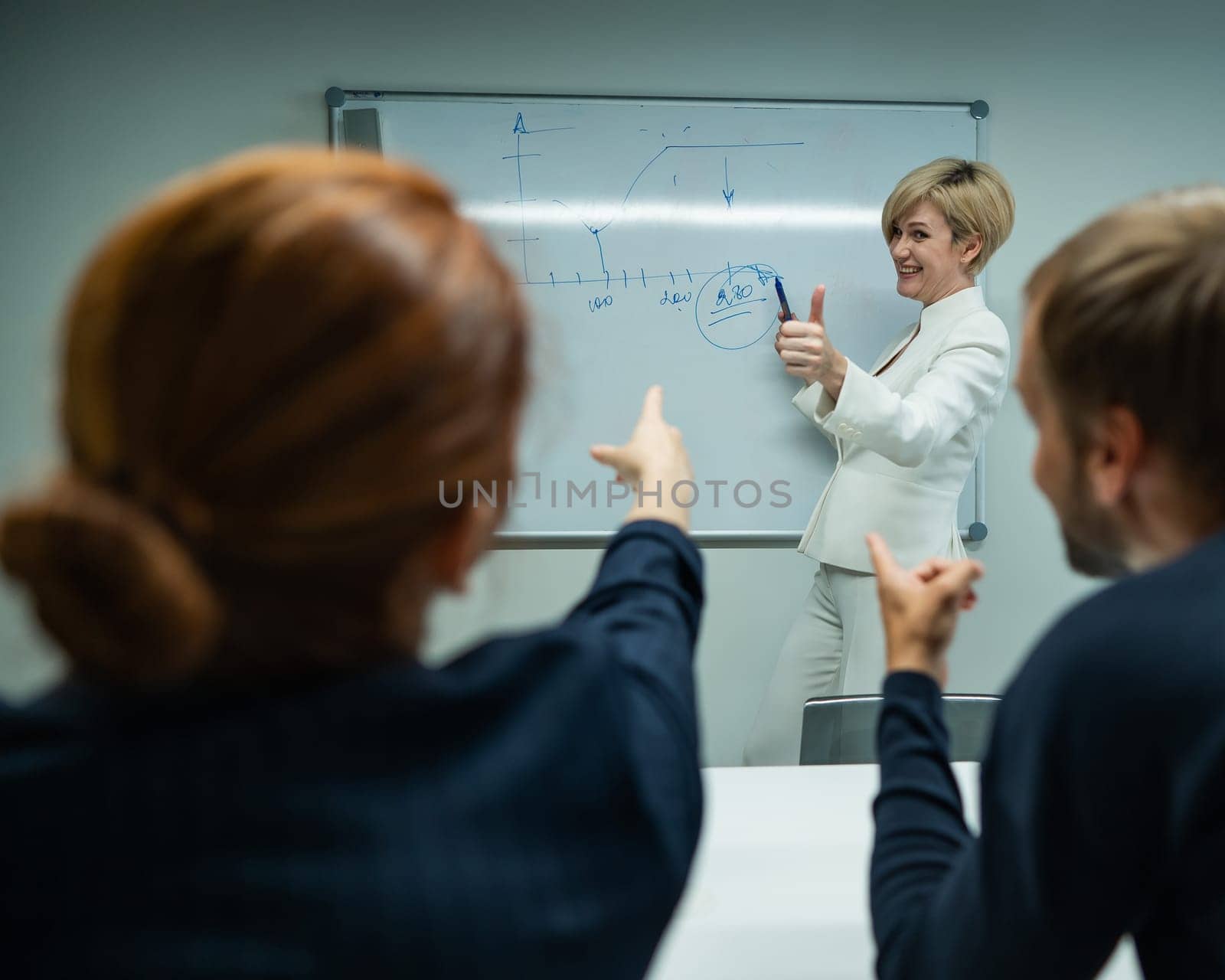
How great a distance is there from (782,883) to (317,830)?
569 mm

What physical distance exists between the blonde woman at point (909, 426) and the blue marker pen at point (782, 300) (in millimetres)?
223

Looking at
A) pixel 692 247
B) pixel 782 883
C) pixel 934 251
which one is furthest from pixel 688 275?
pixel 782 883

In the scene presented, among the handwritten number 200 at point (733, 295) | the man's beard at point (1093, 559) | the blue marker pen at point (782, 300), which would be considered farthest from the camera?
the handwritten number 200 at point (733, 295)

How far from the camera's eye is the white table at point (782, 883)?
736 millimetres

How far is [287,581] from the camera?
407 millimetres

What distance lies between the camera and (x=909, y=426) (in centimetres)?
193

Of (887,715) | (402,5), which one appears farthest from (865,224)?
(887,715)

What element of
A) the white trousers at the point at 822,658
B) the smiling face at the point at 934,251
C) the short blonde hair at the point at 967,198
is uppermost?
the short blonde hair at the point at 967,198

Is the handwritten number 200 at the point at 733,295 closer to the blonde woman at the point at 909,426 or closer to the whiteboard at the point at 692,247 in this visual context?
the whiteboard at the point at 692,247

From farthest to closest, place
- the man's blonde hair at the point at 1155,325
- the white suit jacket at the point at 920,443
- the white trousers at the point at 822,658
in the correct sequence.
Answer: the white trousers at the point at 822,658 < the white suit jacket at the point at 920,443 < the man's blonde hair at the point at 1155,325

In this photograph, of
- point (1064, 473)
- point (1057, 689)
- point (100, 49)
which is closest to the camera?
point (1057, 689)

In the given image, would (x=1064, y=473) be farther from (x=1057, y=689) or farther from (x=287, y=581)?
(x=287, y=581)

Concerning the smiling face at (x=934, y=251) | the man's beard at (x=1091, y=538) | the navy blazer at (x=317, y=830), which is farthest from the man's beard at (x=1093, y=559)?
the smiling face at (x=934, y=251)

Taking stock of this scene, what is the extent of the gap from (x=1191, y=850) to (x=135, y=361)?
51 centimetres
